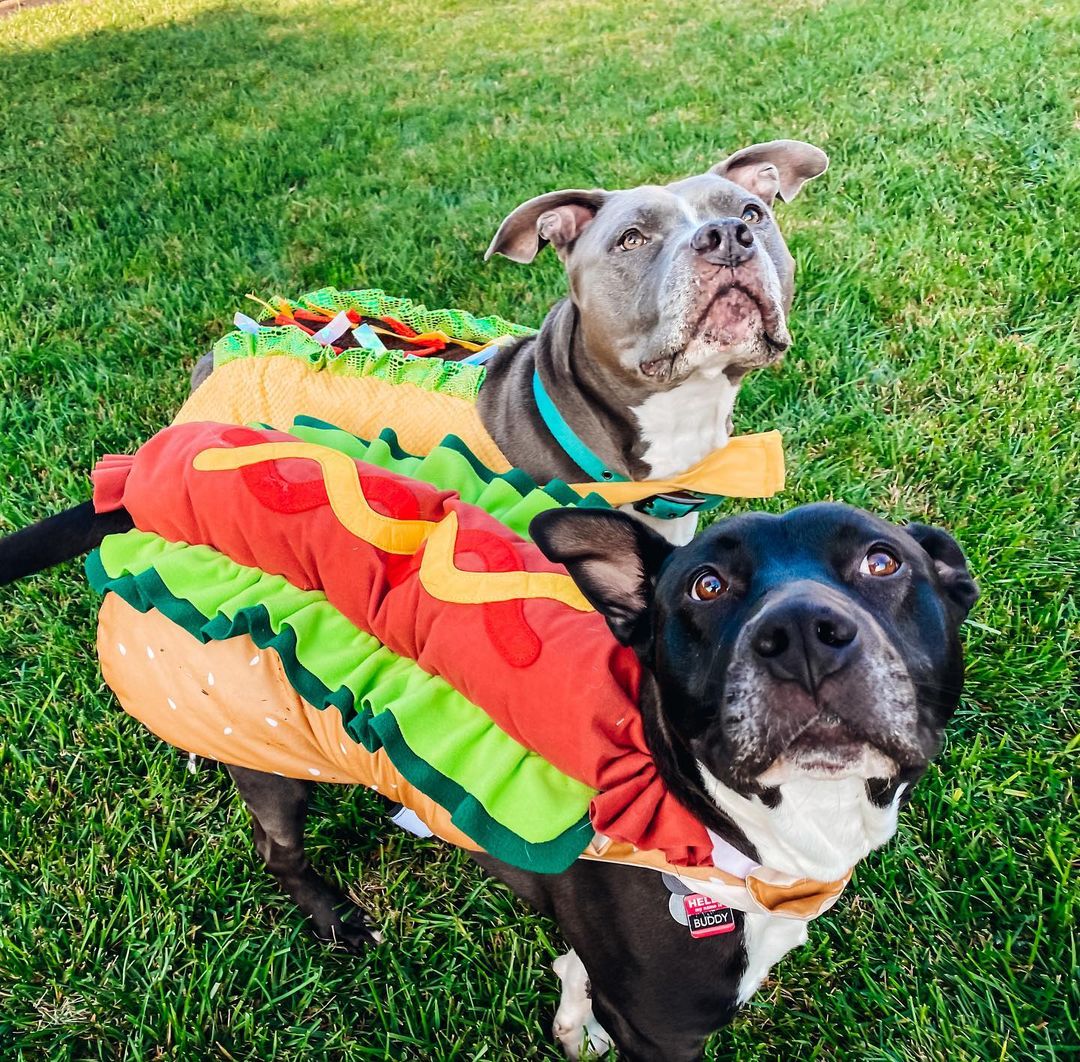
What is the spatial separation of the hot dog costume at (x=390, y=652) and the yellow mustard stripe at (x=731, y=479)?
0.36 meters

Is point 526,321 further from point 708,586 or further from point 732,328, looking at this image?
point 708,586

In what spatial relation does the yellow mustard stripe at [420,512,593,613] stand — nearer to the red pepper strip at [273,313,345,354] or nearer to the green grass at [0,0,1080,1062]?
the green grass at [0,0,1080,1062]

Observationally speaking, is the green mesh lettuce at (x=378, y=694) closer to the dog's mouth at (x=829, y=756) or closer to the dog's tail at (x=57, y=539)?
the dog's tail at (x=57, y=539)

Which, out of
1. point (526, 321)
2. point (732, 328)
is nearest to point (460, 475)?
point (732, 328)

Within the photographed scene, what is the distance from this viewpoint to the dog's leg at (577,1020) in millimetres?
2156

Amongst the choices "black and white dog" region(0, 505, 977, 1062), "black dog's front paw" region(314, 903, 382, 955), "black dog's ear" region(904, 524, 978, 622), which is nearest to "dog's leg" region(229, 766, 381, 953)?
"black dog's front paw" region(314, 903, 382, 955)

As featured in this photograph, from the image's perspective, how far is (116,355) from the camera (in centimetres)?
455

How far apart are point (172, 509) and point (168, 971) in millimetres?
1248

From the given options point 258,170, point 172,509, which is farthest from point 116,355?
point 172,509

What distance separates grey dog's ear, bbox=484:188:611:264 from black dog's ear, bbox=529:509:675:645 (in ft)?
5.42

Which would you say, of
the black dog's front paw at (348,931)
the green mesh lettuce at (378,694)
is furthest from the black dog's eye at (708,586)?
the black dog's front paw at (348,931)

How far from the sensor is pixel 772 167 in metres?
3.34

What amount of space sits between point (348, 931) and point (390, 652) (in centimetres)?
96

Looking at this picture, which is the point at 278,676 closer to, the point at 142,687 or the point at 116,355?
the point at 142,687
